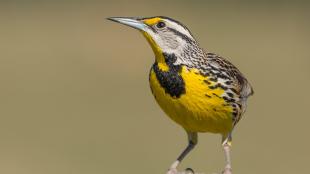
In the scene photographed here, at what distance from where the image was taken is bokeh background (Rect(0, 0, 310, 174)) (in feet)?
31.7

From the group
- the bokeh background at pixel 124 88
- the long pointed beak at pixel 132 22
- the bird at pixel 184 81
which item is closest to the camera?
the long pointed beak at pixel 132 22

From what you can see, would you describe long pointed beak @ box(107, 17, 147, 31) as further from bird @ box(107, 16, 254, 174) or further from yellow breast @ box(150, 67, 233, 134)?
yellow breast @ box(150, 67, 233, 134)

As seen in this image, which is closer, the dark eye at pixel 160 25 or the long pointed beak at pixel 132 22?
the long pointed beak at pixel 132 22

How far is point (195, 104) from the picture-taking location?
5.44m

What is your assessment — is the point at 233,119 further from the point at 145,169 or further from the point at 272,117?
the point at 272,117

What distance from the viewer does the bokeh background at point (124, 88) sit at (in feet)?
31.7

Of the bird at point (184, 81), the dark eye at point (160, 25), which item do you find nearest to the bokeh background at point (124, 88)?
the bird at point (184, 81)

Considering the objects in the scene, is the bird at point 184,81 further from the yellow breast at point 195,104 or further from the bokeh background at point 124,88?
the bokeh background at point 124,88

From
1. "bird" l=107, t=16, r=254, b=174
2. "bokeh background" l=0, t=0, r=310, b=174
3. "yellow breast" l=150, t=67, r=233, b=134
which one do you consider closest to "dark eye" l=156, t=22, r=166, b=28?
"bird" l=107, t=16, r=254, b=174

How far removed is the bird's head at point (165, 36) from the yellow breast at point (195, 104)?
8 centimetres

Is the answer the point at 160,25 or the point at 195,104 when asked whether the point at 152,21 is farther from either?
the point at 195,104

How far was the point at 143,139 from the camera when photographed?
33.9ft

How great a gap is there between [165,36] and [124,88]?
6729 millimetres

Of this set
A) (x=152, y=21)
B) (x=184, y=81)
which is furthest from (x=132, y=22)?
(x=184, y=81)
